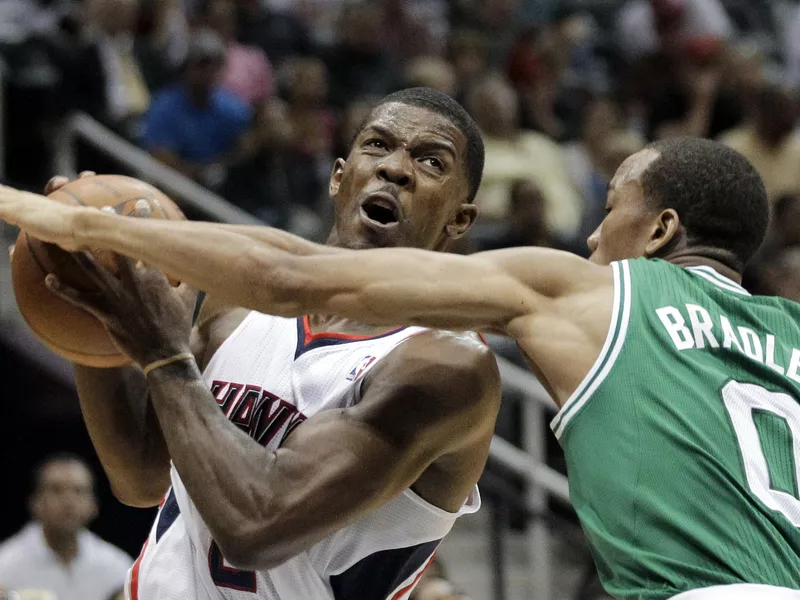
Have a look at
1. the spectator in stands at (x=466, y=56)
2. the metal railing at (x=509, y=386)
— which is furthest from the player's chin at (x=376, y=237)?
the spectator in stands at (x=466, y=56)

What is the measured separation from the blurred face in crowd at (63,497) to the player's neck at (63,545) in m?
0.04

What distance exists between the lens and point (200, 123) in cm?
855

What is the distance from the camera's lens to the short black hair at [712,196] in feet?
10.4

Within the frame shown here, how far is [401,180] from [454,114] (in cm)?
27

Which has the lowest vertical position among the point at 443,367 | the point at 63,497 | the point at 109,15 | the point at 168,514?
the point at 63,497

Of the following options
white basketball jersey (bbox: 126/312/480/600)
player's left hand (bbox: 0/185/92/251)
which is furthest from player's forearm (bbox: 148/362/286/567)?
player's left hand (bbox: 0/185/92/251)

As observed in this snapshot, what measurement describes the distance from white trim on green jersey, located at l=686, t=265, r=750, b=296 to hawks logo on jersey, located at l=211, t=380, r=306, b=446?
1.04 meters

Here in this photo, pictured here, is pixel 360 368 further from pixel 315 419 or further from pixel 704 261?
pixel 704 261

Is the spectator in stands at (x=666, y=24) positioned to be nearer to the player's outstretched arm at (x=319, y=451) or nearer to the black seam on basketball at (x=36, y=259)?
the player's outstretched arm at (x=319, y=451)

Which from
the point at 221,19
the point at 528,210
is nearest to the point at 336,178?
the point at 528,210

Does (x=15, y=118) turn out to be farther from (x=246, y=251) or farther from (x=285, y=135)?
(x=246, y=251)

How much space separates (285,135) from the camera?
28.1 feet

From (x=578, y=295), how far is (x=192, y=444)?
0.97 meters

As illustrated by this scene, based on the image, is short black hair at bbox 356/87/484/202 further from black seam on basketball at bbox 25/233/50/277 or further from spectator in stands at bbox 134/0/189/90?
spectator in stands at bbox 134/0/189/90
